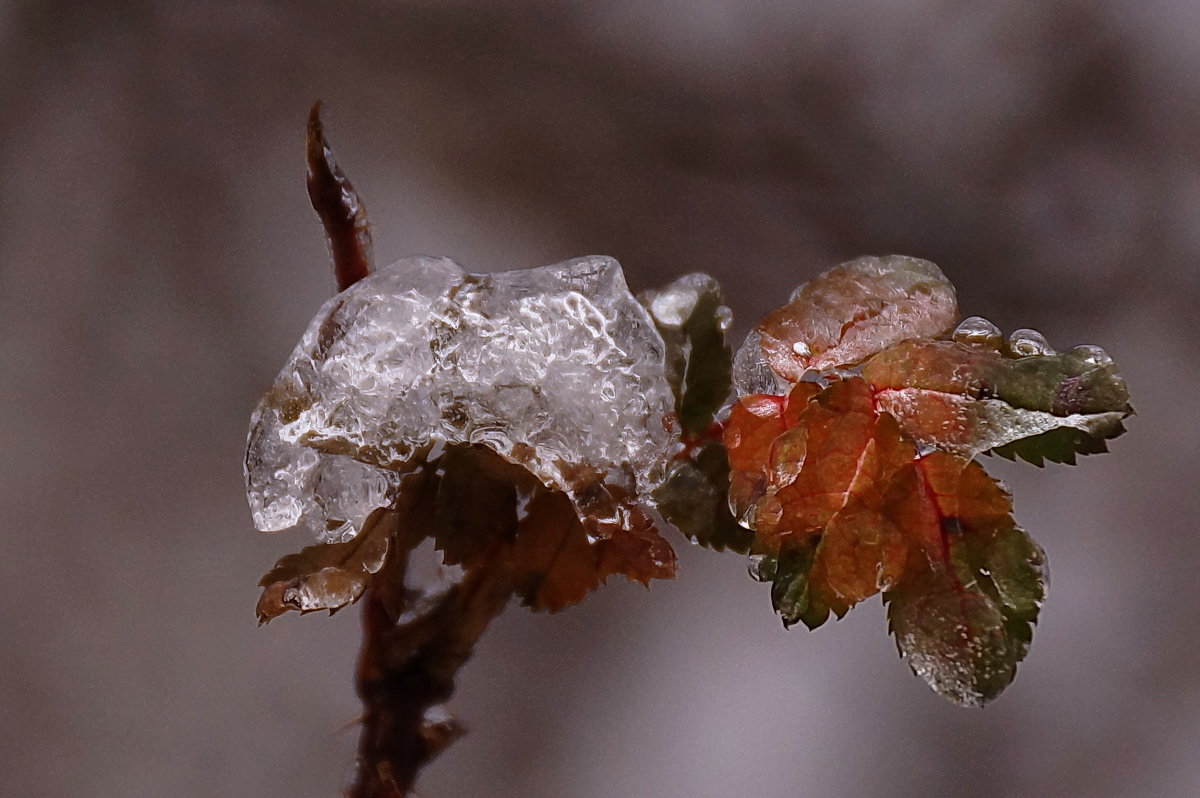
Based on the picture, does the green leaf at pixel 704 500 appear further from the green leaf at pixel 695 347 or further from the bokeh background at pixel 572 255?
the bokeh background at pixel 572 255

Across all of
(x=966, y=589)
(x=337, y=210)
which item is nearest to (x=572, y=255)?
(x=337, y=210)

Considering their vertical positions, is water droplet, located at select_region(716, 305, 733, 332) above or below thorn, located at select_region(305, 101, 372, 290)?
below

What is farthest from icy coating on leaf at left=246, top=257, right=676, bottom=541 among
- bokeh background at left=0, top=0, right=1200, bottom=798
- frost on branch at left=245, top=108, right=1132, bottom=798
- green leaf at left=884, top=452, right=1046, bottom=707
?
bokeh background at left=0, top=0, right=1200, bottom=798

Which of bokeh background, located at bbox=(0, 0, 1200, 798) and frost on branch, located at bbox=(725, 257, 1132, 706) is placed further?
bokeh background, located at bbox=(0, 0, 1200, 798)

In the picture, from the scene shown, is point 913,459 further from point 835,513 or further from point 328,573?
point 328,573

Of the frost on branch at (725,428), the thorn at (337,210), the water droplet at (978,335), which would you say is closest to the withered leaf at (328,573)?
the frost on branch at (725,428)

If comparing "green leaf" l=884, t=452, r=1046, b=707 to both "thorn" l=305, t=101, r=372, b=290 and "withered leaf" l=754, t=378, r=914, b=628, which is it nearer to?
"withered leaf" l=754, t=378, r=914, b=628

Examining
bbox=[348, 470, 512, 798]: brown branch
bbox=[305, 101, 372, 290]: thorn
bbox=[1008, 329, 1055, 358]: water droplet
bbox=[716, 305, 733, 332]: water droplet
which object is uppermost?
bbox=[305, 101, 372, 290]: thorn
